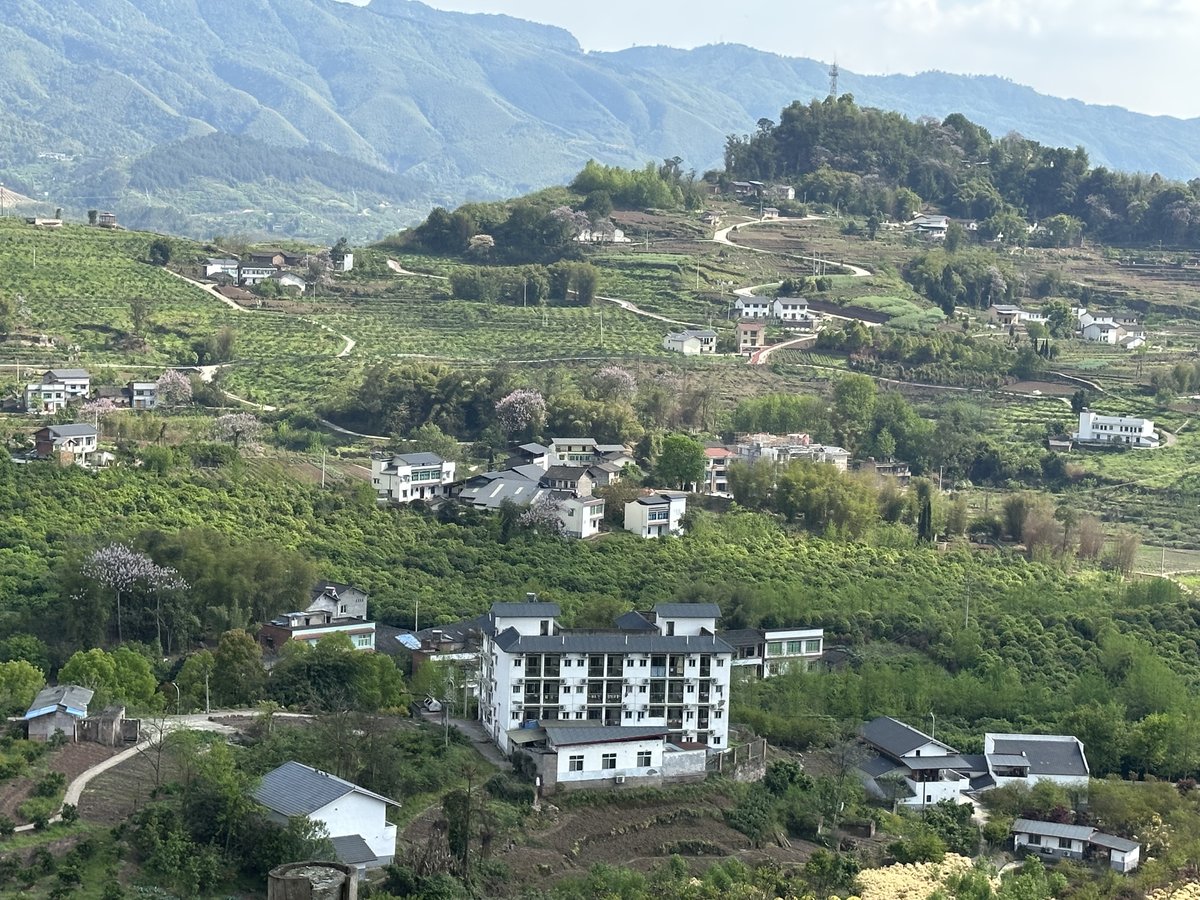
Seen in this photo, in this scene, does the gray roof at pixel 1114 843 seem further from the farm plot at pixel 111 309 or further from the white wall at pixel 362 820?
the farm plot at pixel 111 309

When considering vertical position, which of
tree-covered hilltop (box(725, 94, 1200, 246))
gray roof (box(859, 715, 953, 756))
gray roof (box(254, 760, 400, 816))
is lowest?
gray roof (box(859, 715, 953, 756))

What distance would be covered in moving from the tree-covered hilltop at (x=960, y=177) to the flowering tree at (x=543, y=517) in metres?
49.1

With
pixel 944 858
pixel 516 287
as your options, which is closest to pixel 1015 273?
pixel 516 287

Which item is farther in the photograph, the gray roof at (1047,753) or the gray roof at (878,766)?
the gray roof at (1047,753)

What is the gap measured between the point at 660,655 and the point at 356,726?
18.4 feet

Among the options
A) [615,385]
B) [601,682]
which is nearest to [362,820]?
[601,682]

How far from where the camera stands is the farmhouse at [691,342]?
223 ft

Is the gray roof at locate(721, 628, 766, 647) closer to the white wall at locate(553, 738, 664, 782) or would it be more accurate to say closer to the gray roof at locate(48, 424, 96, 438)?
the white wall at locate(553, 738, 664, 782)

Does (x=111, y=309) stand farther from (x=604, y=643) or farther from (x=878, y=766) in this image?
(x=878, y=766)

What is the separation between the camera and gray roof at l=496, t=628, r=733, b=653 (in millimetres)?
32031

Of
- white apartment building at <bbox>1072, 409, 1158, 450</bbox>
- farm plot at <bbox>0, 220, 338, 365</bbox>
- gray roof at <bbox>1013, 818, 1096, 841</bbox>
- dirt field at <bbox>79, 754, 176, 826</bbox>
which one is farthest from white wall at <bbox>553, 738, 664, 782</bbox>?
farm plot at <bbox>0, 220, 338, 365</bbox>

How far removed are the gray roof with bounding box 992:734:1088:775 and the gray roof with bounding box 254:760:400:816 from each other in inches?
460

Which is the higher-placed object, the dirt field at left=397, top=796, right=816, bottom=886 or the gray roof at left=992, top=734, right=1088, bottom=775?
the dirt field at left=397, top=796, right=816, bottom=886

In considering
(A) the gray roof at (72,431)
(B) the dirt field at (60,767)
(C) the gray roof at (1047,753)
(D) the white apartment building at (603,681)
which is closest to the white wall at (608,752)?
(D) the white apartment building at (603,681)
